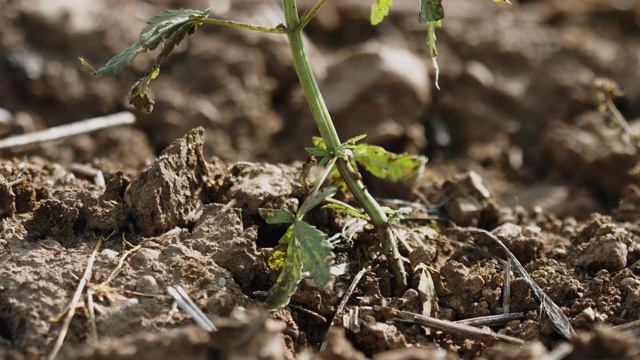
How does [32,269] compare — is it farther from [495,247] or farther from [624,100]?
[624,100]

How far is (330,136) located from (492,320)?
87cm

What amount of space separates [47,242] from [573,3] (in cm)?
516

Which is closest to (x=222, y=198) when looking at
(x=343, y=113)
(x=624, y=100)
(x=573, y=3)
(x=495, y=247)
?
(x=495, y=247)

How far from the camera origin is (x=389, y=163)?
2902 mm

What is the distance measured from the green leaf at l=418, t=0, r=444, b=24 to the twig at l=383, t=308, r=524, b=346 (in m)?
0.99

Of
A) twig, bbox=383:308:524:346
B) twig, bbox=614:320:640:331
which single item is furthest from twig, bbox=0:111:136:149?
twig, bbox=614:320:640:331

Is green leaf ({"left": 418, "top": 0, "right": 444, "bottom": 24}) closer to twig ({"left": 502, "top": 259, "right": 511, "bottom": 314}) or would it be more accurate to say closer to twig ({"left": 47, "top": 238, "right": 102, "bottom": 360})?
twig ({"left": 502, "top": 259, "right": 511, "bottom": 314})

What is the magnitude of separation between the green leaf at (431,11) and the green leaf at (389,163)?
607mm

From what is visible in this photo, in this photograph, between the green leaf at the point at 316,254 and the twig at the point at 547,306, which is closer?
the green leaf at the point at 316,254

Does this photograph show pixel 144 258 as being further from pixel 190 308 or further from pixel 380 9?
pixel 380 9

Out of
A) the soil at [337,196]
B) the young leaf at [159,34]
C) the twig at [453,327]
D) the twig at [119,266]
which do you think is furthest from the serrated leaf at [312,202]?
the young leaf at [159,34]

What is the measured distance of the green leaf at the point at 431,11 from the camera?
95.1 inches

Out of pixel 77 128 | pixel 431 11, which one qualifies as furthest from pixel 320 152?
pixel 77 128

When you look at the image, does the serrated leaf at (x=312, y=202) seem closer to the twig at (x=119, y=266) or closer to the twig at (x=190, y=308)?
the twig at (x=190, y=308)
